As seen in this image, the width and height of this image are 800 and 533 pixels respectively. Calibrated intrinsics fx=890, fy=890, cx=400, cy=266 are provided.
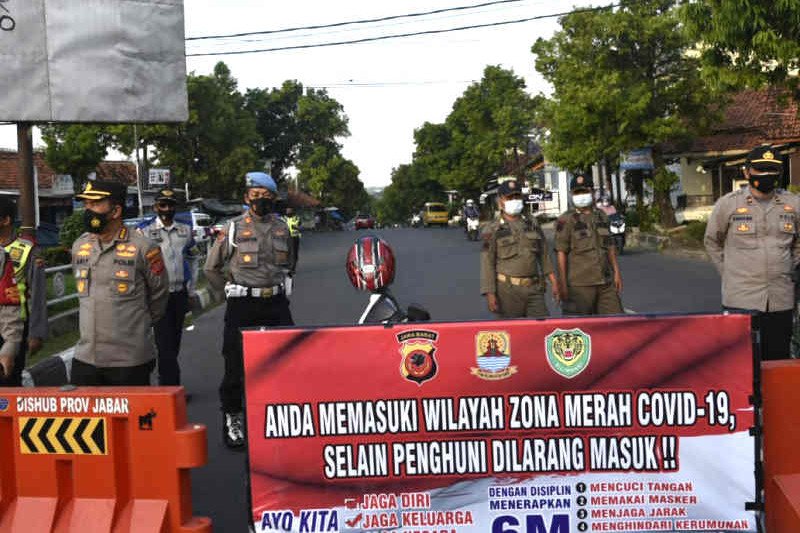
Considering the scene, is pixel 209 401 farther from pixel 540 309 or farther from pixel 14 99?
pixel 14 99

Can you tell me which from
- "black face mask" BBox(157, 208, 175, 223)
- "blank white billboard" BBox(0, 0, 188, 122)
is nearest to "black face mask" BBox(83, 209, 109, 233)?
"black face mask" BBox(157, 208, 175, 223)

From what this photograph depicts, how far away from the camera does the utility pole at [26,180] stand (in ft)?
27.0

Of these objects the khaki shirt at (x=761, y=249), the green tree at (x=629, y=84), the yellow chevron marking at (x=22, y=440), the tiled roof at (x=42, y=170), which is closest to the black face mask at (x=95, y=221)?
the yellow chevron marking at (x=22, y=440)

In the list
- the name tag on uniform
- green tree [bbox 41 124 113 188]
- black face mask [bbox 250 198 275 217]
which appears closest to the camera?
the name tag on uniform

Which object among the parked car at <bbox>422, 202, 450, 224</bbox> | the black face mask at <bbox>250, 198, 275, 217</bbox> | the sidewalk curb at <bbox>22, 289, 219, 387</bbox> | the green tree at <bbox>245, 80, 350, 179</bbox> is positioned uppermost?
the green tree at <bbox>245, 80, 350, 179</bbox>

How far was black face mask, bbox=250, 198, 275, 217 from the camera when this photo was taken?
624cm

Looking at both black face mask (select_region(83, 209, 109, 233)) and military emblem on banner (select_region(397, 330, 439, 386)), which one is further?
black face mask (select_region(83, 209, 109, 233))

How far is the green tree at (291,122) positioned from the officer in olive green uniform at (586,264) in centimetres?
7890

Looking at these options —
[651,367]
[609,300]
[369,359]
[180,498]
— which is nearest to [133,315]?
[180,498]

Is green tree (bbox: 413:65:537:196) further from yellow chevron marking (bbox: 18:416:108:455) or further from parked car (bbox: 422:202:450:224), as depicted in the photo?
yellow chevron marking (bbox: 18:416:108:455)

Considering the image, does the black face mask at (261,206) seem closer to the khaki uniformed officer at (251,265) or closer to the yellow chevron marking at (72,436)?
the khaki uniformed officer at (251,265)

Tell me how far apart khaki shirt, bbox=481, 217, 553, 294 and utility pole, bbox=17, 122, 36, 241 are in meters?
4.06

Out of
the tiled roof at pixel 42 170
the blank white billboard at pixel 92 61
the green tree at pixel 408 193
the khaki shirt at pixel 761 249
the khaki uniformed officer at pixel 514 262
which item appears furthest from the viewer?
the green tree at pixel 408 193

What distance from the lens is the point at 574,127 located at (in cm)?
3064
